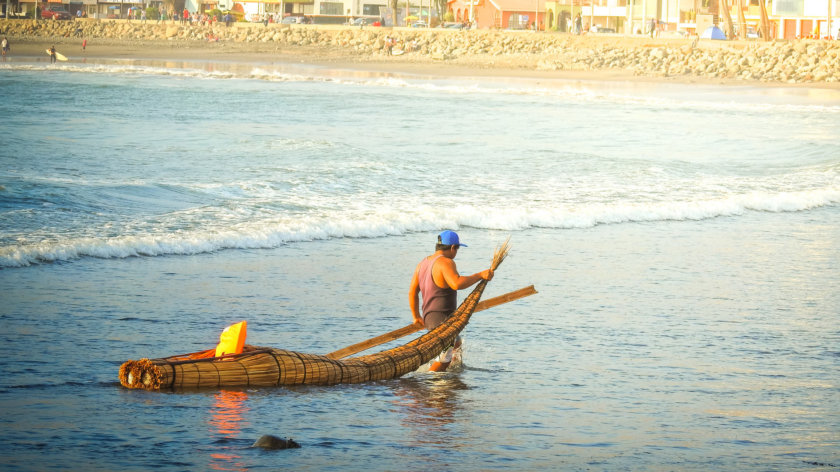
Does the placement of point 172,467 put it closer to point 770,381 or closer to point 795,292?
point 770,381

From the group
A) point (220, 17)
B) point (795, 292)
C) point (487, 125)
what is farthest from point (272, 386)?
point (220, 17)

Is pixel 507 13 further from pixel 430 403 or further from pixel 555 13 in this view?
pixel 430 403

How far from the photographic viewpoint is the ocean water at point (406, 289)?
7.17 m

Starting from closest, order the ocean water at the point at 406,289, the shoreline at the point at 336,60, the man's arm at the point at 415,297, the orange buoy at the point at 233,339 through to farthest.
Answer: the ocean water at the point at 406,289 < the orange buoy at the point at 233,339 < the man's arm at the point at 415,297 < the shoreline at the point at 336,60

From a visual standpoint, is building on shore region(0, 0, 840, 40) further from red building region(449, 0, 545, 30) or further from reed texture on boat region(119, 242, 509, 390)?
reed texture on boat region(119, 242, 509, 390)

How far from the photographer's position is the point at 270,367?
26.3ft

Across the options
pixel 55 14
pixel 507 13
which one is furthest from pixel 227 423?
pixel 55 14

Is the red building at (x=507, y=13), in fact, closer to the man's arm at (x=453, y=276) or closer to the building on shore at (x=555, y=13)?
the building on shore at (x=555, y=13)

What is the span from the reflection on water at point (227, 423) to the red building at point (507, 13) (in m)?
89.4

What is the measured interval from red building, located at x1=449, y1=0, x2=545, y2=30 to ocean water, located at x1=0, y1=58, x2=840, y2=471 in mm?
66832

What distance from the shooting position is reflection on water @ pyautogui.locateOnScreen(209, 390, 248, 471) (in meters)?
6.57

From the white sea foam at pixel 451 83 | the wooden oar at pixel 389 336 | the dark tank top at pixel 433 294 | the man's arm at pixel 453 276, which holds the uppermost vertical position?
the white sea foam at pixel 451 83

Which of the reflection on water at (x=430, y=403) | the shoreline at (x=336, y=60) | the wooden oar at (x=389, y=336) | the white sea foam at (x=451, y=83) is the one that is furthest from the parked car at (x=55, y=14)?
the reflection on water at (x=430, y=403)

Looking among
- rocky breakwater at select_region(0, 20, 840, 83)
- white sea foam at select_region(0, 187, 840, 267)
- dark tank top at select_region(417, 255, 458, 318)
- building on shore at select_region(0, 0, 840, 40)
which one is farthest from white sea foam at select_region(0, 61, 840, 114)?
dark tank top at select_region(417, 255, 458, 318)
